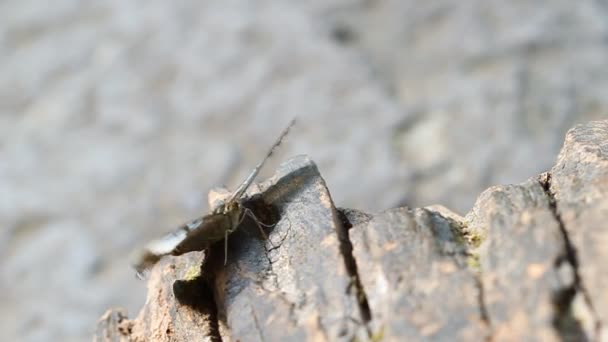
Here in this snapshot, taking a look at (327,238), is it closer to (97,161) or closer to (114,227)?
→ (114,227)

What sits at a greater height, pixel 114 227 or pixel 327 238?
pixel 114 227

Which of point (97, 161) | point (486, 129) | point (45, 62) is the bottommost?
point (486, 129)

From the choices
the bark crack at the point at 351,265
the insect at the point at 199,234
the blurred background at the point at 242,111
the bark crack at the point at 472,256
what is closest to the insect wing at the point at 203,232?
the insect at the point at 199,234

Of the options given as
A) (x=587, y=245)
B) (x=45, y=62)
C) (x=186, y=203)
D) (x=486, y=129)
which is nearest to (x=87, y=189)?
(x=186, y=203)

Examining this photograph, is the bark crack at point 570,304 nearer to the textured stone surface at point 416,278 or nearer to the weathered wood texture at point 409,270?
the weathered wood texture at point 409,270

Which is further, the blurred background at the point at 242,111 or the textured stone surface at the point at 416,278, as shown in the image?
the blurred background at the point at 242,111

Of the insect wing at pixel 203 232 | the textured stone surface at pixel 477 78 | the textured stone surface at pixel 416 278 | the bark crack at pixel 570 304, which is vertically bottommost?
the bark crack at pixel 570 304
